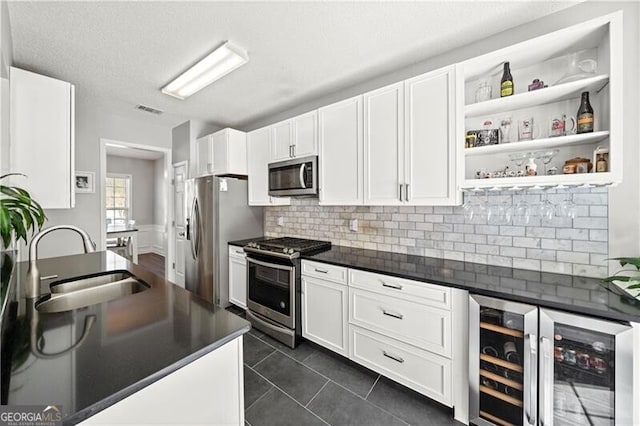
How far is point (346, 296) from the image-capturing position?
208 centimetres

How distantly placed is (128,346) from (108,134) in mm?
3800

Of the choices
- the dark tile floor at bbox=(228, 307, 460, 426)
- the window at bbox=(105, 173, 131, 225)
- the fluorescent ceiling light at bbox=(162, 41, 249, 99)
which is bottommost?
the dark tile floor at bbox=(228, 307, 460, 426)

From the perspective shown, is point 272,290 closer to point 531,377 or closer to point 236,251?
point 236,251

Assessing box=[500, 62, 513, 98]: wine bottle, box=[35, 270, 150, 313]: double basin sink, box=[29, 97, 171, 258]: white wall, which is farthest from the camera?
Result: box=[29, 97, 171, 258]: white wall

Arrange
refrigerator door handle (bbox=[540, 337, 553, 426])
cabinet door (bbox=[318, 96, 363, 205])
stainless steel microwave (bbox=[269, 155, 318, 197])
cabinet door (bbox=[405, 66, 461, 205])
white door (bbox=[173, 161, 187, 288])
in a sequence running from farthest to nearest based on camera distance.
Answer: white door (bbox=[173, 161, 187, 288]) < stainless steel microwave (bbox=[269, 155, 318, 197]) < cabinet door (bbox=[318, 96, 363, 205]) < cabinet door (bbox=[405, 66, 461, 205]) < refrigerator door handle (bbox=[540, 337, 553, 426])

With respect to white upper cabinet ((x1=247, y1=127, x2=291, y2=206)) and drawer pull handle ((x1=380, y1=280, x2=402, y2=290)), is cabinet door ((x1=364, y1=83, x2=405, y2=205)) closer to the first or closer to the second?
drawer pull handle ((x1=380, y1=280, x2=402, y2=290))

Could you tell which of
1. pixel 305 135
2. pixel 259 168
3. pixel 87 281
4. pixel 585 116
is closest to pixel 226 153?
pixel 259 168

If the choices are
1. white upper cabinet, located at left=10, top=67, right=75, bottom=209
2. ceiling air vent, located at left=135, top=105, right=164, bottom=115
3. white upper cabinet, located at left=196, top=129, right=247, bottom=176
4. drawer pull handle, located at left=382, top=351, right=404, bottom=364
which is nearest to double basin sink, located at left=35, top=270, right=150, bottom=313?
white upper cabinet, located at left=10, top=67, right=75, bottom=209

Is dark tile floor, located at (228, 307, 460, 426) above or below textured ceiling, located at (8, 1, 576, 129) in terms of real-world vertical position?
below

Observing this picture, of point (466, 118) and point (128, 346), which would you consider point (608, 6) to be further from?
point (128, 346)

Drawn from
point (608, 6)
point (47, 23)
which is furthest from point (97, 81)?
point (608, 6)

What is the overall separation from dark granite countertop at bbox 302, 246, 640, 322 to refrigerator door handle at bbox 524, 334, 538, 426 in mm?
208

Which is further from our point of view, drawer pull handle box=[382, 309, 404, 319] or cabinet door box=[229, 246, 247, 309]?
cabinet door box=[229, 246, 247, 309]

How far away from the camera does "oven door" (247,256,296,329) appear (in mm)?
2381
